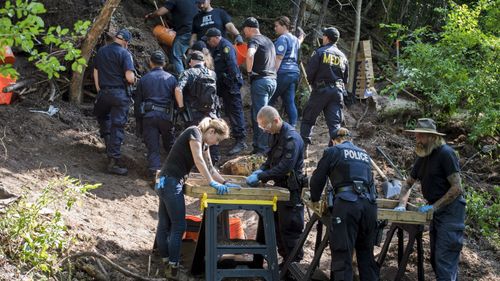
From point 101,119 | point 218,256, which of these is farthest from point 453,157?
point 101,119

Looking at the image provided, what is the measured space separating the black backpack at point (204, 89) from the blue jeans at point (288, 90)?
1.54 meters

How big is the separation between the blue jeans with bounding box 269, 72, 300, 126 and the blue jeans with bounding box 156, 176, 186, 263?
4.07m

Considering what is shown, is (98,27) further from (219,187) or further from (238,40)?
(219,187)

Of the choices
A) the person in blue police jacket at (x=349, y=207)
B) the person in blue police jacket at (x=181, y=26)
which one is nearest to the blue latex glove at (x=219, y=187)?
the person in blue police jacket at (x=349, y=207)

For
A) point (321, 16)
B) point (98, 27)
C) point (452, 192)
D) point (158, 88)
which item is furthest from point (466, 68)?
point (98, 27)

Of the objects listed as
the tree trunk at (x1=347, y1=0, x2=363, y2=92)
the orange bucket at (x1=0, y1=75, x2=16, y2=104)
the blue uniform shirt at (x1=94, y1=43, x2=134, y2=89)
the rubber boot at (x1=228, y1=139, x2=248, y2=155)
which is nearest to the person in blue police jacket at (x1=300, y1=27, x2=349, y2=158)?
the rubber boot at (x1=228, y1=139, x2=248, y2=155)

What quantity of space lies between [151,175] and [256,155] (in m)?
1.70

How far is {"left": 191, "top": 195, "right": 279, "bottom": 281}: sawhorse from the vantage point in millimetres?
6809

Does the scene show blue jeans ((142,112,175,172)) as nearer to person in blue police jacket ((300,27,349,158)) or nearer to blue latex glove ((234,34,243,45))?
person in blue police jacket ((300,27,349,158))

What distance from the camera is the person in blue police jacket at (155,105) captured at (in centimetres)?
941

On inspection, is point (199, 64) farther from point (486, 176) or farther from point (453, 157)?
point (486, 176)

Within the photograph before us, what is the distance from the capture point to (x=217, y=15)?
36.8ft

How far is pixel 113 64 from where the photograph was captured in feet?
31.2

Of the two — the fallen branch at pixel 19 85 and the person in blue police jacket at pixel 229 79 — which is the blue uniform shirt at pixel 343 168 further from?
the fallen branch at pixel 19 85
